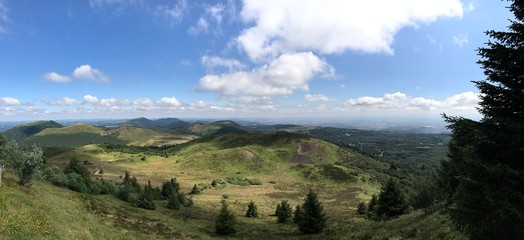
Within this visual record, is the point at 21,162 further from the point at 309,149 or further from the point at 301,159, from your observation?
the point at 309,149

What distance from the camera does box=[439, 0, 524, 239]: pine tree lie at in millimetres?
12180

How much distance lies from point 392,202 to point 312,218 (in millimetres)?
12726

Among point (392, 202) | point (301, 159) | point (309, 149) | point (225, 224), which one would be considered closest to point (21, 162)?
point (225, 224)

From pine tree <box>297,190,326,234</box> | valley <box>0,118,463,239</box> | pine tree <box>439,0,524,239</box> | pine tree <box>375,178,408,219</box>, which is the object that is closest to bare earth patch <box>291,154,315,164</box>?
valley <box>0,118,463,239</box>

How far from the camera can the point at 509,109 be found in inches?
518

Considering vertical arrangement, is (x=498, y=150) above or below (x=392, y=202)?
above

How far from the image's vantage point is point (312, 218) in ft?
148

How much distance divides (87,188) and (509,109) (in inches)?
2483

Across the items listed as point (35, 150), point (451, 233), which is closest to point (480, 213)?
point (451, 233)

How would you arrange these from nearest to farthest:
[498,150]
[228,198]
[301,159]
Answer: [498,150], [228,198], [301,159]

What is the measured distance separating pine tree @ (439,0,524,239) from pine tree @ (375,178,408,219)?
3537cm

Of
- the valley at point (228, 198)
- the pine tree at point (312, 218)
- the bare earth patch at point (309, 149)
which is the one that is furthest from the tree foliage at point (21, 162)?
the bare earth patch at point (309, 149)

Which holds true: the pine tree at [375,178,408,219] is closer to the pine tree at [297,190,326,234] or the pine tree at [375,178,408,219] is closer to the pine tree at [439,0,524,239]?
the pine tree at [297,190,326,234]

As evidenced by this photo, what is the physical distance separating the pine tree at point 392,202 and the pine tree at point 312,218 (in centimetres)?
962
